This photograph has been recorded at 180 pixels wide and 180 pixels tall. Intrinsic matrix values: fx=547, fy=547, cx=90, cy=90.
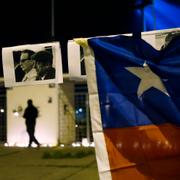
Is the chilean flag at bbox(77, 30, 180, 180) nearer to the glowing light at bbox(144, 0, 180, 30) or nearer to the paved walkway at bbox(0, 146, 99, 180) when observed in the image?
the paved walkway at bbox(0, 146, 99, 180)

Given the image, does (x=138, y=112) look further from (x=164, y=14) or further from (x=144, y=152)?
(x=164, y=14)

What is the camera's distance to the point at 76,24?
26516 millimetres

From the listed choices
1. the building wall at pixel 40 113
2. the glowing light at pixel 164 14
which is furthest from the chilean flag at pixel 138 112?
the glowing light at pixel 164 14

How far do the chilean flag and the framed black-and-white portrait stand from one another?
1.99ft

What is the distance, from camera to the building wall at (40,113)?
63.6 feet

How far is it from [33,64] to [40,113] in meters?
12.7

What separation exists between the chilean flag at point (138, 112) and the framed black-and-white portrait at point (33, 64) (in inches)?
23.9

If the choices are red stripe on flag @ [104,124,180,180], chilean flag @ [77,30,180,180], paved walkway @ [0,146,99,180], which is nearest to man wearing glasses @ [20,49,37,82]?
chilean flag @ [77,30,180,180]

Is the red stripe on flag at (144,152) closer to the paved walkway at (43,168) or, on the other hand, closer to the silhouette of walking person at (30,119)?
the paved walkway at (43,168)

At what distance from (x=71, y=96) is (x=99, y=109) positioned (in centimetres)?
1369

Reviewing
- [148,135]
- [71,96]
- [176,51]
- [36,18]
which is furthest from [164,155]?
[36,18]

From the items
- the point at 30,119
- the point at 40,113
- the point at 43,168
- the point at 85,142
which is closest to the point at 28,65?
the point at 43,168

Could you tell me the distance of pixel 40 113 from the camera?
19.6m

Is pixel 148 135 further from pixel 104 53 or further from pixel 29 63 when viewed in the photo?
pixel 29 63
